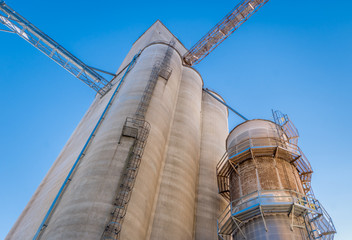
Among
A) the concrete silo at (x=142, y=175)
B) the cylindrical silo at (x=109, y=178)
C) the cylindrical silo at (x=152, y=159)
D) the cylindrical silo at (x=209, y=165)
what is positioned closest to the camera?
the cylindrical silo at (x=109, y=178)

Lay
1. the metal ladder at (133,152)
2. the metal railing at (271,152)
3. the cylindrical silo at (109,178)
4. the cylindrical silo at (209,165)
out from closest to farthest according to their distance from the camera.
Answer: the metal ladder at (133,152) → the cylindrical silo at (109,178) → the metal railing at (271,152) → the cylindrical silo at (209,165)

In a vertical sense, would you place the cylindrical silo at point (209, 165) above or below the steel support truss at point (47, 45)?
below

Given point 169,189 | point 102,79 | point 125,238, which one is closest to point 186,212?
point 169,189

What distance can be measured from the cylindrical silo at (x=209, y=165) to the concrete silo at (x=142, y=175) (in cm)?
9

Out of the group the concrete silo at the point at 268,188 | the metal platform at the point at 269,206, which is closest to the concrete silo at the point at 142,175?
the concrete silo at the point at 268,188

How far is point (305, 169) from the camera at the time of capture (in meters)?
20.8

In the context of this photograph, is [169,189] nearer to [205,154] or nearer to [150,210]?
[150,210]

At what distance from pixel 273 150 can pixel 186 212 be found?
25.8 feet

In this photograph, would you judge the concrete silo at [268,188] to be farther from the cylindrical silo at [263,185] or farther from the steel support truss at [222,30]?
the steel support truss at [222,30]

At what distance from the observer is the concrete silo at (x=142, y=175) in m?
15.2

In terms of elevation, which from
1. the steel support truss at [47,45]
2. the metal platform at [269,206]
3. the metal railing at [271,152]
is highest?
the steel support truss at [47,45]

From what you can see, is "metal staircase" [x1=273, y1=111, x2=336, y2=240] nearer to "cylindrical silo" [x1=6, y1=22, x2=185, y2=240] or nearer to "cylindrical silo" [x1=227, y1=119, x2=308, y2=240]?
"cylindrical silo" [x1=227, y1=119, x2=308, y2=240]

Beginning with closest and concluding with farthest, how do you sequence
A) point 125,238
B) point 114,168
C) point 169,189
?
point 125,238
point 114,168
point 169,189

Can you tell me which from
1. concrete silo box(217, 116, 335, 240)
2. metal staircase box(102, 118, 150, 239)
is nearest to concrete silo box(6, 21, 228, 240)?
metal staircase box(102, 118, 150, 239)
